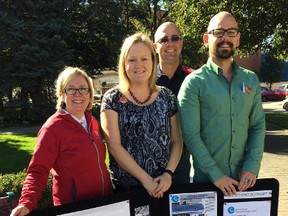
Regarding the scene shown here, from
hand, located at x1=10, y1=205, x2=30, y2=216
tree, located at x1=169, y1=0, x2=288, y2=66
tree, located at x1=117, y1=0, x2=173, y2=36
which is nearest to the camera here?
hand, located at x1=10, y1=205, x2=30, y2=216

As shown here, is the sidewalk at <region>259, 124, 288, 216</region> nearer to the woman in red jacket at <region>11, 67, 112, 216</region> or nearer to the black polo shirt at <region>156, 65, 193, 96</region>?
the black polo shirt at <region>156, 65, 193, 96</region>

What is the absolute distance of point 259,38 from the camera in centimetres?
1361

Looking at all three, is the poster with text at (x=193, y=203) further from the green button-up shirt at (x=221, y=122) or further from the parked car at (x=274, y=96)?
the parked car at (x=274, y=96)

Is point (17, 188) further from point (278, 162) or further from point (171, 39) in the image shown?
point (278, 162)

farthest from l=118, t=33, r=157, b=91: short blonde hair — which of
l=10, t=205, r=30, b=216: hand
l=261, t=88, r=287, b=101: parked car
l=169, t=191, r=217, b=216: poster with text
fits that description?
l=261, t=88, r=287, b=101: parked car

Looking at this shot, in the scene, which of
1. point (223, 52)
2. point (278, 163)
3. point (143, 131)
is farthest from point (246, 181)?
point (278, 163)

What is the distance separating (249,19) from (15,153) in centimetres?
965

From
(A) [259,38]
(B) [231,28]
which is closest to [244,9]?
(A) [259,38]

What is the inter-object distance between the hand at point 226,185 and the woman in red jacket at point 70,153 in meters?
0.84

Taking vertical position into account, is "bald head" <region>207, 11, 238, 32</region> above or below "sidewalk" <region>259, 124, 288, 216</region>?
above

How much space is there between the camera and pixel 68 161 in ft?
8.09

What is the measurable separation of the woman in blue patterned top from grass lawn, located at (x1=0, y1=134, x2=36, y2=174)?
529cm

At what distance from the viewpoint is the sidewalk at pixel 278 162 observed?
5738mm

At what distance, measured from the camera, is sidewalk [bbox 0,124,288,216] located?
18.8 feet
